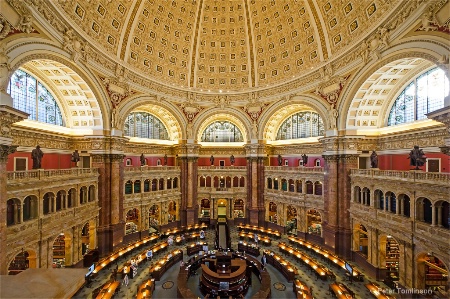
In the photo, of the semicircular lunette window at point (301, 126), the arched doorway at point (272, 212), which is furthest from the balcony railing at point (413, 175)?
the arched doorway at point (272, 212)

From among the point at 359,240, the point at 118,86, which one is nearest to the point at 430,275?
the point at 359,240

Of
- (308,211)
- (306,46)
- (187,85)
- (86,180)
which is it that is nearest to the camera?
(86,180)

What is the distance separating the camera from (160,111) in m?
31.8

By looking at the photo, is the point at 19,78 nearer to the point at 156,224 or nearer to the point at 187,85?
the point at 187,85

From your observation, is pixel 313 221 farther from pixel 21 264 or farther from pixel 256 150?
pixel 21 264

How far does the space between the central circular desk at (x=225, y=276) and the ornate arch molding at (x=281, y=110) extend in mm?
17248

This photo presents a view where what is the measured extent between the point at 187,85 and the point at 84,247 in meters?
22.9

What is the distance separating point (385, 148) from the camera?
22.6 meters

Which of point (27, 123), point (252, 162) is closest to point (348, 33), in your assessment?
point (252, 162)

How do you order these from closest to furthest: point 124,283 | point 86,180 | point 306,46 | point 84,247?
point 124,283 → point 86,180 → point 84,247 → point 306,46

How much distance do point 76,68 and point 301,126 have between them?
27.0 metres

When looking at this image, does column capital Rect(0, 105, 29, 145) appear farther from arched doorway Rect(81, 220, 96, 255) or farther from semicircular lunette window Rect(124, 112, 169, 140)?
semicircular lunette window Rect(124, 112, 169, 140)

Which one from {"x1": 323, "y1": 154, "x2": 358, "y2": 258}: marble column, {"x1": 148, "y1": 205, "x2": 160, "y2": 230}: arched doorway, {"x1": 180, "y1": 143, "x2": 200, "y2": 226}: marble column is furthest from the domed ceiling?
→ {"x1": 148, "y1": 205, "x2": 160, "y2": 230}: arched doorway

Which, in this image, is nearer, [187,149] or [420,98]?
[420,98]
